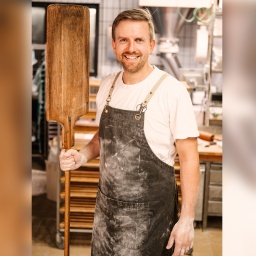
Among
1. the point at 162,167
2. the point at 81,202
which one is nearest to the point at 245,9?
the point at 162,167

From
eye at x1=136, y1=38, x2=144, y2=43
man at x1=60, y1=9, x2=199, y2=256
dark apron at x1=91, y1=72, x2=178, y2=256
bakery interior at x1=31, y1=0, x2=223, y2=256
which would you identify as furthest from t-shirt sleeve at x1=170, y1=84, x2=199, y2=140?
bakery interior at x1=31, y1=0, x2=223, y2=256

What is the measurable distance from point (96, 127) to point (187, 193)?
1.89m

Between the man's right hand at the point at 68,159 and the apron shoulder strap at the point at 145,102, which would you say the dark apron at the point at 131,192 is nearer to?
the apron shoulder strap at the point at 145,102

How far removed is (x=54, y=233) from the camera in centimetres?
399

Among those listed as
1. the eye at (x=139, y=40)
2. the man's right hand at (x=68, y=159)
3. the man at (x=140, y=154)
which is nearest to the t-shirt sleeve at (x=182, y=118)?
the man at (x=140, y=154)

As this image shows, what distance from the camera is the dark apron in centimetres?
177

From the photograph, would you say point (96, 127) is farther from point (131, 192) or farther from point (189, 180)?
point (189, 180)

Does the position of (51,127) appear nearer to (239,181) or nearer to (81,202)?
(81,202)

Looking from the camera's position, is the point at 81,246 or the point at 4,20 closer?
the point at 4,20

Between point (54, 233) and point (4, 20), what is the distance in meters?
3.59

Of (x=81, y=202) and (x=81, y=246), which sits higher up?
(x=81, y=202)

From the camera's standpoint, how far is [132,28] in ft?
5.36

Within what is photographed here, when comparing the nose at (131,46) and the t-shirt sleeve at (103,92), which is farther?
the t-shirt sleeve at (103,92)

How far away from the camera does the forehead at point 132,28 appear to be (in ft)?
5.37
